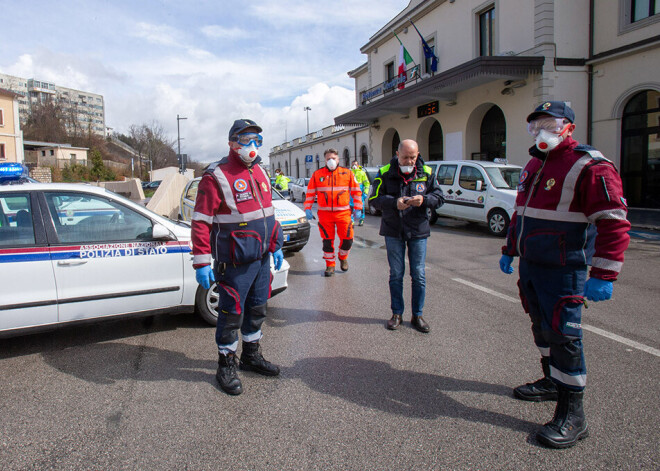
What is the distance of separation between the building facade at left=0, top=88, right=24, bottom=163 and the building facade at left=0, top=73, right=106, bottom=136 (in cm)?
2061

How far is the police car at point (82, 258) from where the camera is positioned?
3.75m

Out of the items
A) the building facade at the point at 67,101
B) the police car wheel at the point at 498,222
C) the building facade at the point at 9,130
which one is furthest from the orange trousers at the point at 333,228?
the building facade at the point at 67,101

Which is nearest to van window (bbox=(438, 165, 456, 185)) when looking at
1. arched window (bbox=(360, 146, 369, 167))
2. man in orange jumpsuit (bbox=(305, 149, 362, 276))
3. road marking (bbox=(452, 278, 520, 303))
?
man in orange jumpsuit (bbox=(305, 149, 362, 276))

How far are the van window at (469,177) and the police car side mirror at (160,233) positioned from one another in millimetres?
9288

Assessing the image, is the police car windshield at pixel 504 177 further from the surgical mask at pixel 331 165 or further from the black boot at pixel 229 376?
the black boot at pixel 229 376

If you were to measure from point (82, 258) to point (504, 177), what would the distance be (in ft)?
33.8

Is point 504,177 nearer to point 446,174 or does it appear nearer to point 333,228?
point 446,174

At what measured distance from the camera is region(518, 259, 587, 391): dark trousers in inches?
104

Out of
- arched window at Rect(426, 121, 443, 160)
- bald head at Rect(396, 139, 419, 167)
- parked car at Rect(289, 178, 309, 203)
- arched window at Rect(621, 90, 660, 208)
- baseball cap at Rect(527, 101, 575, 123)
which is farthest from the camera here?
parked car at Rect(289, 178, 309, 203)

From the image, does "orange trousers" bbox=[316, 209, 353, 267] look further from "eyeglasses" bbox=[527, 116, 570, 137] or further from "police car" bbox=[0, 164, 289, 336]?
"eyeglasses" bbox=[527, 116, 570, 137]

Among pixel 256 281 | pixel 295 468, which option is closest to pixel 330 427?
pixel 295 468

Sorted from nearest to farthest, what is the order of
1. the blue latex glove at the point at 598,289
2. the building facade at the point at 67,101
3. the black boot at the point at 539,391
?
the blue latex glove at the point at 598,289 → the black boot at the point at 539,391 → the building facade at the point at 67,101

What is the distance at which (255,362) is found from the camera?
3.60 metres

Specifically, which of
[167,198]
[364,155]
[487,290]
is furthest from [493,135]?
[487,290]
